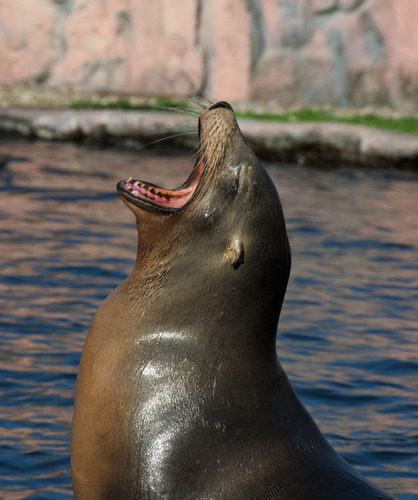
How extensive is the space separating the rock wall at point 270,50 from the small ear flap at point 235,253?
16510 mm

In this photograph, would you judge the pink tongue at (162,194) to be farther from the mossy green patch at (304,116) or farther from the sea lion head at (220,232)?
the mossy green patch at (304,116)

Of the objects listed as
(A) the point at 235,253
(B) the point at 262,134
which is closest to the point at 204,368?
(A) the point at 235,253

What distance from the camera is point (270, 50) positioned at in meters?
19.8

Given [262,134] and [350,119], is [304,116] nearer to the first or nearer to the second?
[350,119]

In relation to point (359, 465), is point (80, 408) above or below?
above

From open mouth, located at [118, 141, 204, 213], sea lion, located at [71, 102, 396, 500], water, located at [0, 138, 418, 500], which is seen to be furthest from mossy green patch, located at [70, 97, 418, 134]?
sea lion, located at [71, 102, 396, 500]

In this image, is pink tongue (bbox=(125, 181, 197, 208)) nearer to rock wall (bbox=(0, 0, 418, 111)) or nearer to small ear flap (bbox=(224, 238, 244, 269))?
small ear flap (bbox=(224, 238, 244, 269))

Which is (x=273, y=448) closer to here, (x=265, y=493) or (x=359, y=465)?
(x=265, y=493)

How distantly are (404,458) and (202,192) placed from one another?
2.10m

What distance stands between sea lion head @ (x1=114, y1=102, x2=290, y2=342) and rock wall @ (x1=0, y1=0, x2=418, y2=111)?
53.4 feet

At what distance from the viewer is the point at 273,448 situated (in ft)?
11.3

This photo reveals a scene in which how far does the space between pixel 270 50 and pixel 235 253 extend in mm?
16739

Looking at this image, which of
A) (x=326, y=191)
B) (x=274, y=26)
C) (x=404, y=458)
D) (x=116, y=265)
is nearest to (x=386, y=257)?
(x=116, y=265)

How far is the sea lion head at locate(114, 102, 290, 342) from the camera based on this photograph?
355 cm
